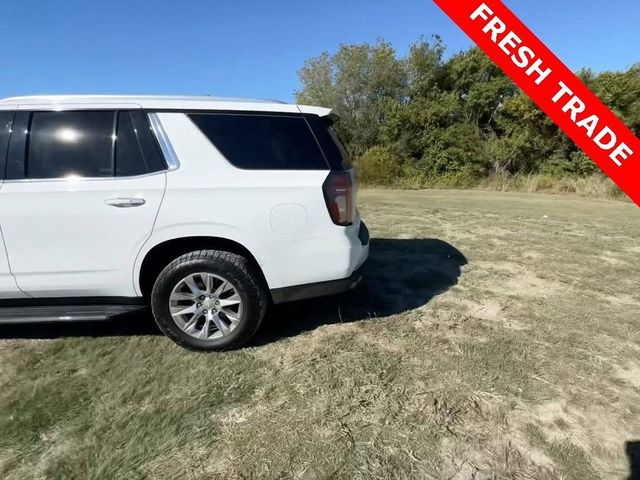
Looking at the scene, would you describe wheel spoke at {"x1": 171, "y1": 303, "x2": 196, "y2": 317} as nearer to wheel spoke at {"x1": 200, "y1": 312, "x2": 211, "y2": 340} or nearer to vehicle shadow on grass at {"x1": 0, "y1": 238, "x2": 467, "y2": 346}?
wheel spoke at {"x1": 200, "y1": 312, "x2": 211, "y2": 340}

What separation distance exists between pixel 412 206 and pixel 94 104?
8.77 meters

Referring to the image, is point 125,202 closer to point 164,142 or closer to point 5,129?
point 164,142

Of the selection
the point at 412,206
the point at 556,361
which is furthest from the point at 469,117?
the point at 556,361

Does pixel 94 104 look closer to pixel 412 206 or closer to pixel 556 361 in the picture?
pixel 556 361

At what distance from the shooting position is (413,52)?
936 inches

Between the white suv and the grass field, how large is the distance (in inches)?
15.0

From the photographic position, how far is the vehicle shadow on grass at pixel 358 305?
310cm

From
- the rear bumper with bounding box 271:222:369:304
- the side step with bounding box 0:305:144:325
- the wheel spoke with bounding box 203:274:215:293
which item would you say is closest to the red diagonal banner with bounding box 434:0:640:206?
the rear bumper with bounding box 271:222:369:304

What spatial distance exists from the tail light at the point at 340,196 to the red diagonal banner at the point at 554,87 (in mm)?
1242

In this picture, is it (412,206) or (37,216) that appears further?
(412,206)

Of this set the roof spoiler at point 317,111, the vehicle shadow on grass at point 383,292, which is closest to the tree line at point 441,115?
the vehicle shadow on grass at point 383,292

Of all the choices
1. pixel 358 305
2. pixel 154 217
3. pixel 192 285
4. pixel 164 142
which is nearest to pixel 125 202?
pixel 154 217

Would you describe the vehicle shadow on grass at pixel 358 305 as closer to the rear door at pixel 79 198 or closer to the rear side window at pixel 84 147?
the rear door at pixel 79 198

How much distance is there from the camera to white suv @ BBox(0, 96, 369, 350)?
2.61m
